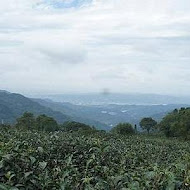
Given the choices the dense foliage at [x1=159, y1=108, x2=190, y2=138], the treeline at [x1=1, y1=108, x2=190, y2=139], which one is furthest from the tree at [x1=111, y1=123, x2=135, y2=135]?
the dense foliage at [x1=159, y1=108, x2=190, y2=138]

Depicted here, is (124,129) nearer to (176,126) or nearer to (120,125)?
(120,125)

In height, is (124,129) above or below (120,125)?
below

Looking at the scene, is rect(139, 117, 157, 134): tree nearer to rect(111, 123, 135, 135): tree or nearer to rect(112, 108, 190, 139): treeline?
rect(112, 108, 190, 139): treeline

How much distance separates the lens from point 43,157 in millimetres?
6504

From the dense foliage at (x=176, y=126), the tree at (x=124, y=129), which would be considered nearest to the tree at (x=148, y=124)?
the dense foliage at (x=176, y=126)

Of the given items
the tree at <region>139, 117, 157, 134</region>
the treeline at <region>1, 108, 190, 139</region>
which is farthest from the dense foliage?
the tree at <region>139, 117, 157, 134</region>

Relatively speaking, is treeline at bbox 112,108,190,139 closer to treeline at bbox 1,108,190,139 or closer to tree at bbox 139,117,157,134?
treeline at bbox 1,108,190,139

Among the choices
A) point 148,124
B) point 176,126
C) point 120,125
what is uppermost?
point 176,126

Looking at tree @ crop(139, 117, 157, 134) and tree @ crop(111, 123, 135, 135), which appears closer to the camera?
tree @ crop(111, 123, 135, 135)

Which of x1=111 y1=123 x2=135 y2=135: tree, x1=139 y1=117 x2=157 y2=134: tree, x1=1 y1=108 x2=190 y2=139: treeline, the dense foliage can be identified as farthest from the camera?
x1=139 y1=117 x2=157 y2=134: tree

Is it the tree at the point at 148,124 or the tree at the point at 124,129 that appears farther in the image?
the tree at the point at 148,124

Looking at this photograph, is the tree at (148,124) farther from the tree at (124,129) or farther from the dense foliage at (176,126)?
the tree at (124,129)

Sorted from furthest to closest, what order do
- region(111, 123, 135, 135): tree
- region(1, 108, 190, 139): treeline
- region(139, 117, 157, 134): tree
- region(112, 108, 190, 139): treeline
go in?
region(139, 117, 157, 134): tree, region(111, 123, 135, 135): tree, region(112, 108, 190, 139): treeline, region(1, 108, 190, 139): treeline

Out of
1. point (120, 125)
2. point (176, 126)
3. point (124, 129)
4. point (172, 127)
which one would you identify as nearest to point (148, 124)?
point (120, 125)
